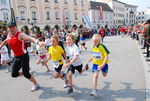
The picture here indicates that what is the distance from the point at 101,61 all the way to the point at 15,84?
3.02m

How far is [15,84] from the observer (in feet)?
17.0

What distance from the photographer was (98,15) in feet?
194

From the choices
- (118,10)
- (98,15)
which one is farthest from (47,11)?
(118,10)

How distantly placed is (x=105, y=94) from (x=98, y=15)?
57.4 m

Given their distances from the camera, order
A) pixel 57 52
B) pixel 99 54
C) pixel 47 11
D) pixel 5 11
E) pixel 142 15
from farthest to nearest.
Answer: pixel 142 15 → pixel 47 11 → pixel 5 11 → pixel 57 52 → pixel 99 54

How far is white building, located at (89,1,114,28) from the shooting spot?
184ft

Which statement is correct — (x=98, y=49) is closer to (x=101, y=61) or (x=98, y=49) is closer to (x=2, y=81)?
(x=101, y=61)

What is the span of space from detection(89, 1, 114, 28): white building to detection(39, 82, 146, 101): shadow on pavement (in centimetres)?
5205

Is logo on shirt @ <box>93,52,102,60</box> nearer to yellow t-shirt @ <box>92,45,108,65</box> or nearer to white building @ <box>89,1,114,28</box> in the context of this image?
yellow t-shirt @ <box>92,45,108,65</box>

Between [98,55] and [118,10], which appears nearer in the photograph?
[98,55]

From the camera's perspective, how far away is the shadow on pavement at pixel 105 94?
370cm

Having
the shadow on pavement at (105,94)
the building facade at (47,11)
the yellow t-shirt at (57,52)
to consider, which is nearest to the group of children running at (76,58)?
the yellow t-shirt at (57,52)

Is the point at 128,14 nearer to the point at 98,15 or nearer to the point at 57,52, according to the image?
the point at 98,15

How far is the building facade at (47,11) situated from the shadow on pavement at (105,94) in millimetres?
30481
